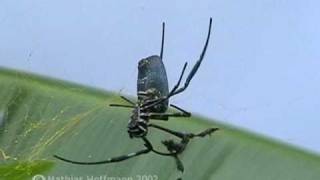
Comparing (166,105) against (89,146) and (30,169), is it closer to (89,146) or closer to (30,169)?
(30,169)

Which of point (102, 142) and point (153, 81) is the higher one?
point (153, 81)

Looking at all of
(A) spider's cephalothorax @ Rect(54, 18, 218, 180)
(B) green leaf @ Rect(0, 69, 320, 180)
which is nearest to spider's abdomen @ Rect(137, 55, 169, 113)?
(A) spider's cephalothorax @ Rect(54, 18, 218, 180)

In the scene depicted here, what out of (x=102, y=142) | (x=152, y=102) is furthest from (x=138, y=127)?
(x=102, y=142)

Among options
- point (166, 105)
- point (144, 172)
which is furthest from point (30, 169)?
point (144, 172)

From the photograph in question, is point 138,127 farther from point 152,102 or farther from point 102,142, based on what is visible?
point 102,142

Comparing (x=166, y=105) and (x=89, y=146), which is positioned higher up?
(x=166, y=105)

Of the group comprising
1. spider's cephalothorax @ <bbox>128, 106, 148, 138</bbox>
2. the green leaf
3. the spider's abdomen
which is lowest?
the green leaf

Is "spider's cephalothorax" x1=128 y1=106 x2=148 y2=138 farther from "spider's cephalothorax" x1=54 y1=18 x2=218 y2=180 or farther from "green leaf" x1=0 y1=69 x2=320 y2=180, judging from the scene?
"green leaf" x1=0 y1=69 x2=320 y2=180
